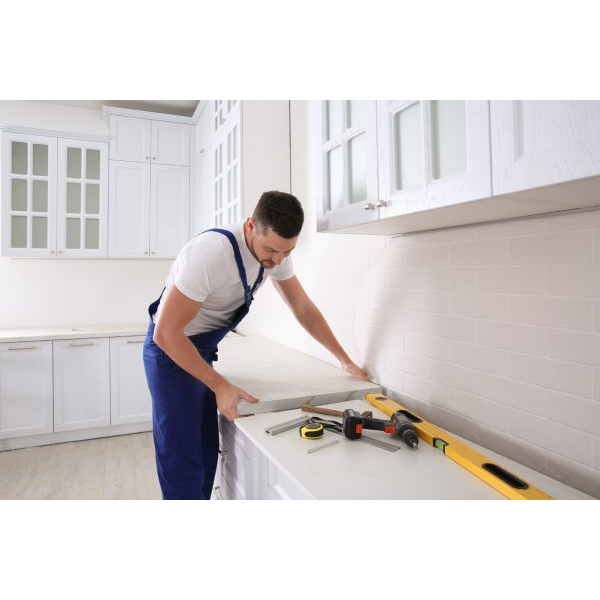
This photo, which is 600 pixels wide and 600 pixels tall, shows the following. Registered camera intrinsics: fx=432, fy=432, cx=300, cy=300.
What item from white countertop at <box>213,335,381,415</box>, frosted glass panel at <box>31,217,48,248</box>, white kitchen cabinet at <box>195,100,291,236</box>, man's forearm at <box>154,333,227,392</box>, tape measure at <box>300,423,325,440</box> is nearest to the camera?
tape measure at <box>300,423,325,440</box>

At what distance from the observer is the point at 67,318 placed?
4.05 m

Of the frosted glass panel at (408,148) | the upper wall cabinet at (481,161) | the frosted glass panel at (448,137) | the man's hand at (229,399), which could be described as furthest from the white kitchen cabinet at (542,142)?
the man's hand at (229,399)

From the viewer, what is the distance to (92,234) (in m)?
3.86

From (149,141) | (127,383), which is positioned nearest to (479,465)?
(127,383)

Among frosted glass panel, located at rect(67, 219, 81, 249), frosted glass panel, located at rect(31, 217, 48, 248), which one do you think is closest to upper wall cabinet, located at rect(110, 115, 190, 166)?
frosted glass panel, located at rect(67, 219, 81, 249)

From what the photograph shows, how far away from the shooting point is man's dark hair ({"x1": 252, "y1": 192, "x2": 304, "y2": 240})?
56.7 inches

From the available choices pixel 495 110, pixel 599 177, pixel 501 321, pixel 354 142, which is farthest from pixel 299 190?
pixel 599 177

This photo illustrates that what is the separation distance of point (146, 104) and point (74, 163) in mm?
888

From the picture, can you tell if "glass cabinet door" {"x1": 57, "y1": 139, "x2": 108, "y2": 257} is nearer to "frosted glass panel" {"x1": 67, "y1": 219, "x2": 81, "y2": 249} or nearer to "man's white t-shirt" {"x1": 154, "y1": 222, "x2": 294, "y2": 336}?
"frosted glass panel" {"x1": 67, "y1": 219, "x2": 81, "y2": 249}

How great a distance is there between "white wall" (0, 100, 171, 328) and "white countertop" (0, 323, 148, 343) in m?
0.17

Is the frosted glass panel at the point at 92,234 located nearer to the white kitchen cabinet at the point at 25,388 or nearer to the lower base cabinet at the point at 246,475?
the white kitchen cabinet at the point at 25,388
